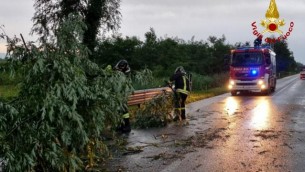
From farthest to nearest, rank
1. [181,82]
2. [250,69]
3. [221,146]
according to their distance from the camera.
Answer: [250,69] → [181,82] → [221,146]

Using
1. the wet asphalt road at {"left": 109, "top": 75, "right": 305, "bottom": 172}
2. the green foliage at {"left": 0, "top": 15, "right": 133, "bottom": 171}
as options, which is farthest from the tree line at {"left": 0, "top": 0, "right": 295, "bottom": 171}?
the wet asphalt road at {"left": 109, "top": 75, "right": 305, "bottom": 172}

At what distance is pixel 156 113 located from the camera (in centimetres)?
1237

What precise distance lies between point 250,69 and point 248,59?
0.61 meters

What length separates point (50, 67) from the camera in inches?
243

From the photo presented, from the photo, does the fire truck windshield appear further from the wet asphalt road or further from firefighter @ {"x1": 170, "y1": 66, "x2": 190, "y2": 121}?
firefighter @ {"x1": 170, "y1": 66, "x2": 190, "y2": 121}

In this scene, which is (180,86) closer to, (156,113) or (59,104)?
(156,113)

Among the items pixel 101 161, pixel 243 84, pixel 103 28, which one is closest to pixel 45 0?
pixel 103 28

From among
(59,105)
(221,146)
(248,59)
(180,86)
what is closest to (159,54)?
(248,59)

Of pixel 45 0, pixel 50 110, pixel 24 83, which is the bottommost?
pixel 50 110

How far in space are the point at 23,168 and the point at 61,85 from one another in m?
1.23

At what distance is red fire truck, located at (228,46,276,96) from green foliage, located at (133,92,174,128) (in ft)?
41.2

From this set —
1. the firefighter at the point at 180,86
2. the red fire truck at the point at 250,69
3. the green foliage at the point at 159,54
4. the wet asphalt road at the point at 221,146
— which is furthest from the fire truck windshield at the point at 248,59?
the green foliage at the point at 159,54

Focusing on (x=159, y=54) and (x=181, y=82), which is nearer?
(x=181, y=82)

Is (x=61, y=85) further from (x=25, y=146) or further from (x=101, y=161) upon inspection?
(x=101, y=161)
